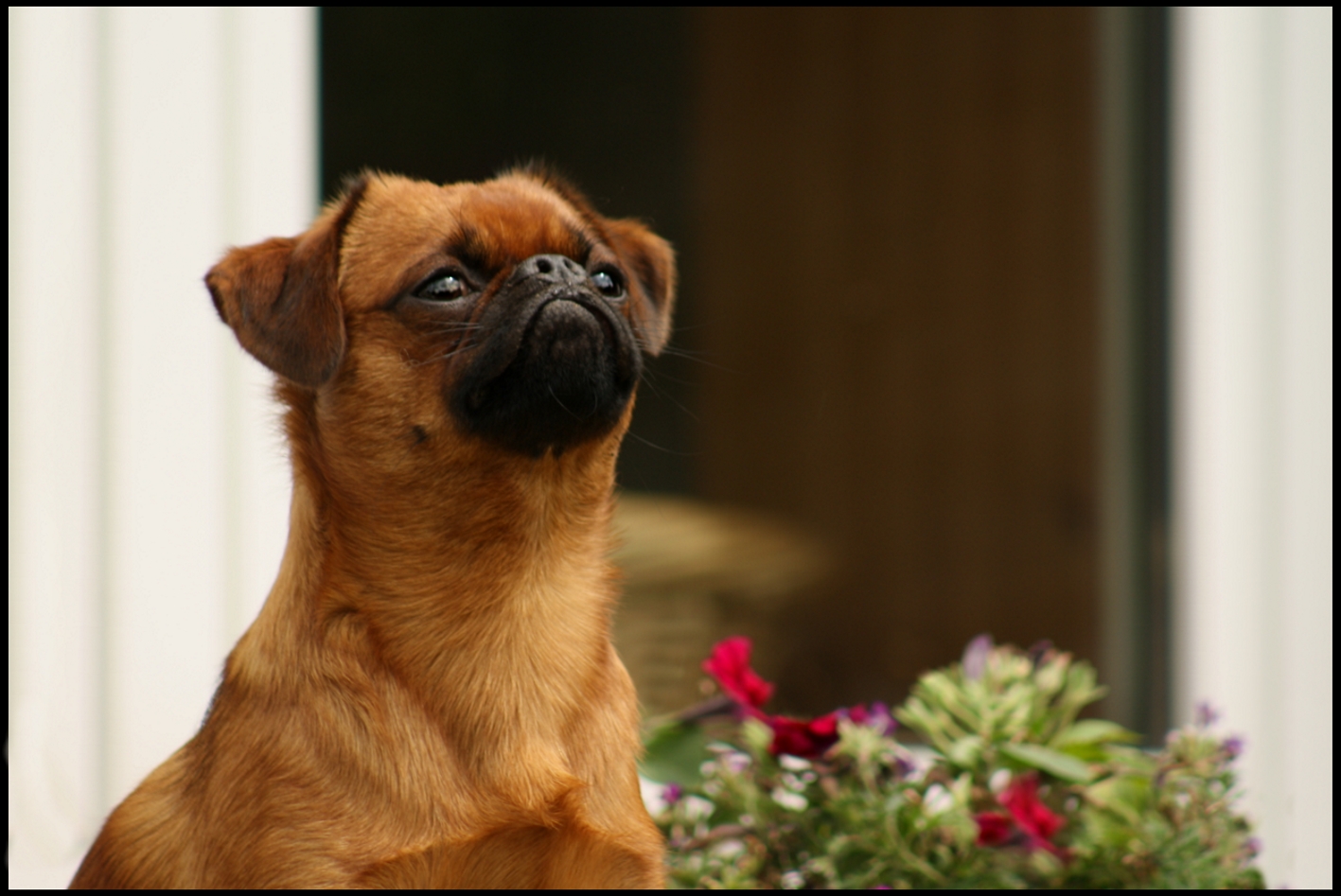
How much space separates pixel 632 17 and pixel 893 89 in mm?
761

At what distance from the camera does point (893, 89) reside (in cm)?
299

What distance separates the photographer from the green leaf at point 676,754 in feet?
5.60

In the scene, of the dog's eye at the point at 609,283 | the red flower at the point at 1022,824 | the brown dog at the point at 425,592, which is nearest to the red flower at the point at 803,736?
the red flower at the point at 1022,824

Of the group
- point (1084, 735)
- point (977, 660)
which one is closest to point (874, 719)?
point (977, 660)

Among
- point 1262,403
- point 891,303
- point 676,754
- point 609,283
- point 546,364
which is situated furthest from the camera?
point 891,303

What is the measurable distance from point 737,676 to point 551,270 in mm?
837

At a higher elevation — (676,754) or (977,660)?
(977,660)

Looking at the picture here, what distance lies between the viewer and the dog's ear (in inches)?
42.8

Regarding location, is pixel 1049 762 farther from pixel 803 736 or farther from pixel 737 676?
pixel 737 676

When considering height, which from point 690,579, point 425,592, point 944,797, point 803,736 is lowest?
point 944,797

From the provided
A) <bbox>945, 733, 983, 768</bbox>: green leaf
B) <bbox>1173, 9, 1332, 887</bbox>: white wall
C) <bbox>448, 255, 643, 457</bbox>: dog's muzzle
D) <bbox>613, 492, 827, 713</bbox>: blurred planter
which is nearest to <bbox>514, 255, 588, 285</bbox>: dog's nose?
<bbox>448, 255, 643, 457</bbox>: dog's muzzle

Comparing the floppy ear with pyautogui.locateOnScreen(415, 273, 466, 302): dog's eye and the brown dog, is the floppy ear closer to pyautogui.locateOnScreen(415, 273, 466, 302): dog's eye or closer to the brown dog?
the brown dog

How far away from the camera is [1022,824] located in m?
1.65

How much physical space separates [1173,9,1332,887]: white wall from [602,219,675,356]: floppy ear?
1.35m
